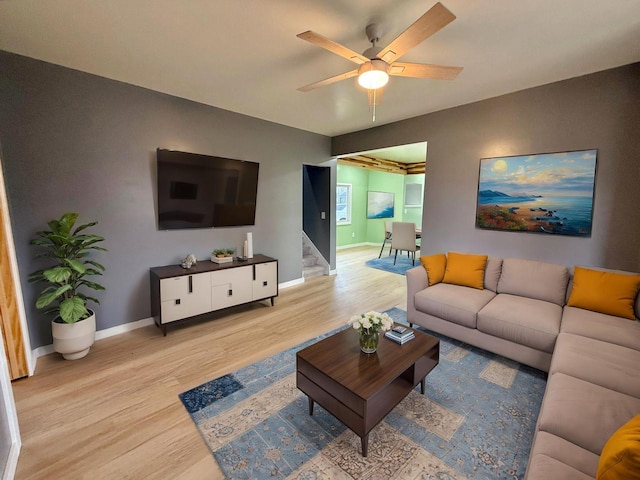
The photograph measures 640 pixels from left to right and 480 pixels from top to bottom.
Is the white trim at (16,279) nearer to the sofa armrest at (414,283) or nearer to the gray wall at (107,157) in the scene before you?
the gray wall at (107,157)

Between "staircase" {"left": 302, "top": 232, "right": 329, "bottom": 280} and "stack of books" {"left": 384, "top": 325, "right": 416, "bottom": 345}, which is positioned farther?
"staircase" {"left": 302, "top": 232, "right": 329, "bottom": 280}

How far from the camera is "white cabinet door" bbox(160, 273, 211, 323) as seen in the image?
287cm

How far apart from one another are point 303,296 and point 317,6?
133 inches

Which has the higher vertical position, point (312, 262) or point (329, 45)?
point (329, 45)

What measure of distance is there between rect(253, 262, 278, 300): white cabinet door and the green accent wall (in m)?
4.41

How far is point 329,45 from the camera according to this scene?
1688 mm

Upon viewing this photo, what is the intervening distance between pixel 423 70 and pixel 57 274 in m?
3.23

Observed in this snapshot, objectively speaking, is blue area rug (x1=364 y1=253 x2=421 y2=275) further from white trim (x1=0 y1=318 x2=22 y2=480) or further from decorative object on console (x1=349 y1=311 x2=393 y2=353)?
white trim (x1=0 y1=318 x2=22 y2=480)

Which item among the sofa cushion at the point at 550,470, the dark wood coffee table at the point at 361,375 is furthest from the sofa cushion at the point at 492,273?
the sofa cushion at the point at 550,470

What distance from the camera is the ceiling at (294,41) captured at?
1.76 metres

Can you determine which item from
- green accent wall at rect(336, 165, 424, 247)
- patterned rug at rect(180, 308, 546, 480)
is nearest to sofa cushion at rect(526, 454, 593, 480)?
patterned rug at rect(180, 308, 546, 480)

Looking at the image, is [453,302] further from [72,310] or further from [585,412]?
[72,310]

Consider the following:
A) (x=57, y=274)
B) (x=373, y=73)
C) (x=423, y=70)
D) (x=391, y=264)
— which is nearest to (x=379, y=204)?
(x=391, y=264)

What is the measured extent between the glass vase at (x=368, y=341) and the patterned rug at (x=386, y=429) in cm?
47
